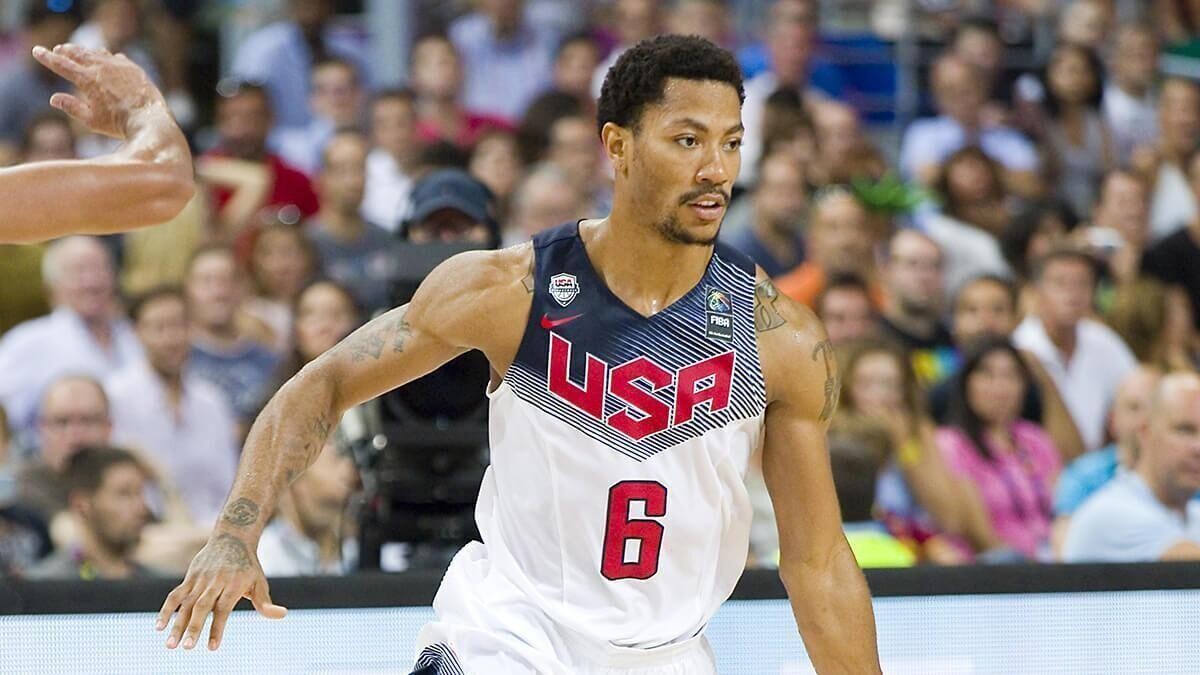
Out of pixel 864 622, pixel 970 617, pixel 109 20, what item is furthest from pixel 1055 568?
pixel 109 20

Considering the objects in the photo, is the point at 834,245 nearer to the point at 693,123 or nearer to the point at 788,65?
the point at 788,65

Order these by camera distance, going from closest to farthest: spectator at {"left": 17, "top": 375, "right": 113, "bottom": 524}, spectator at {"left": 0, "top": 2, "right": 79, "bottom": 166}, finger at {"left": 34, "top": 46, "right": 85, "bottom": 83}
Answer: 1. finger at {"left": 34, "top": 46, "right": 85, "bottom": 83}
2. spectator at {"left": 17, "top": 375, "right": 113, "bottom": 524}
3. spectator at {"left": 0, "top": 2, "right": 79, "bottom": 166}

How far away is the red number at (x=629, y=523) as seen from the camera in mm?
3678

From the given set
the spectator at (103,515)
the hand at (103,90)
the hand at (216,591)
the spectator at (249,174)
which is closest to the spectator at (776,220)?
the spectator at (249,174)

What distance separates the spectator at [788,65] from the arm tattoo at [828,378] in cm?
492

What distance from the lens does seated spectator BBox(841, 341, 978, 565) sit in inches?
259

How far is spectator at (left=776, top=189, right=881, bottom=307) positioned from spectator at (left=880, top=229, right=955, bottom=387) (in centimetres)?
11

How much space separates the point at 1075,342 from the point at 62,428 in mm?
4120

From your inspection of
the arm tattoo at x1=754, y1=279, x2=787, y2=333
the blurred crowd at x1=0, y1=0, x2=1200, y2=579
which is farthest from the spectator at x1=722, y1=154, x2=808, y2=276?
the arm tattoo at x1=754, y1=279, x2=787, y2=333

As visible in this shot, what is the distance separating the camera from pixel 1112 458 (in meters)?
6.78

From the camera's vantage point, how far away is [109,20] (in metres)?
8.72

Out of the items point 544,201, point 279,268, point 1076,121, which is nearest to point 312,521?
point 279,268

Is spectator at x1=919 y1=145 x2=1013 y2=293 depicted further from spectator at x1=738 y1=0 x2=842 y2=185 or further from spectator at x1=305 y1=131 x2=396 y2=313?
spectator at x1=305 y1=131 x2=396 y2=313

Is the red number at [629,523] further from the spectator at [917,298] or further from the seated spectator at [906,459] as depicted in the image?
the spectator at [917,298]
